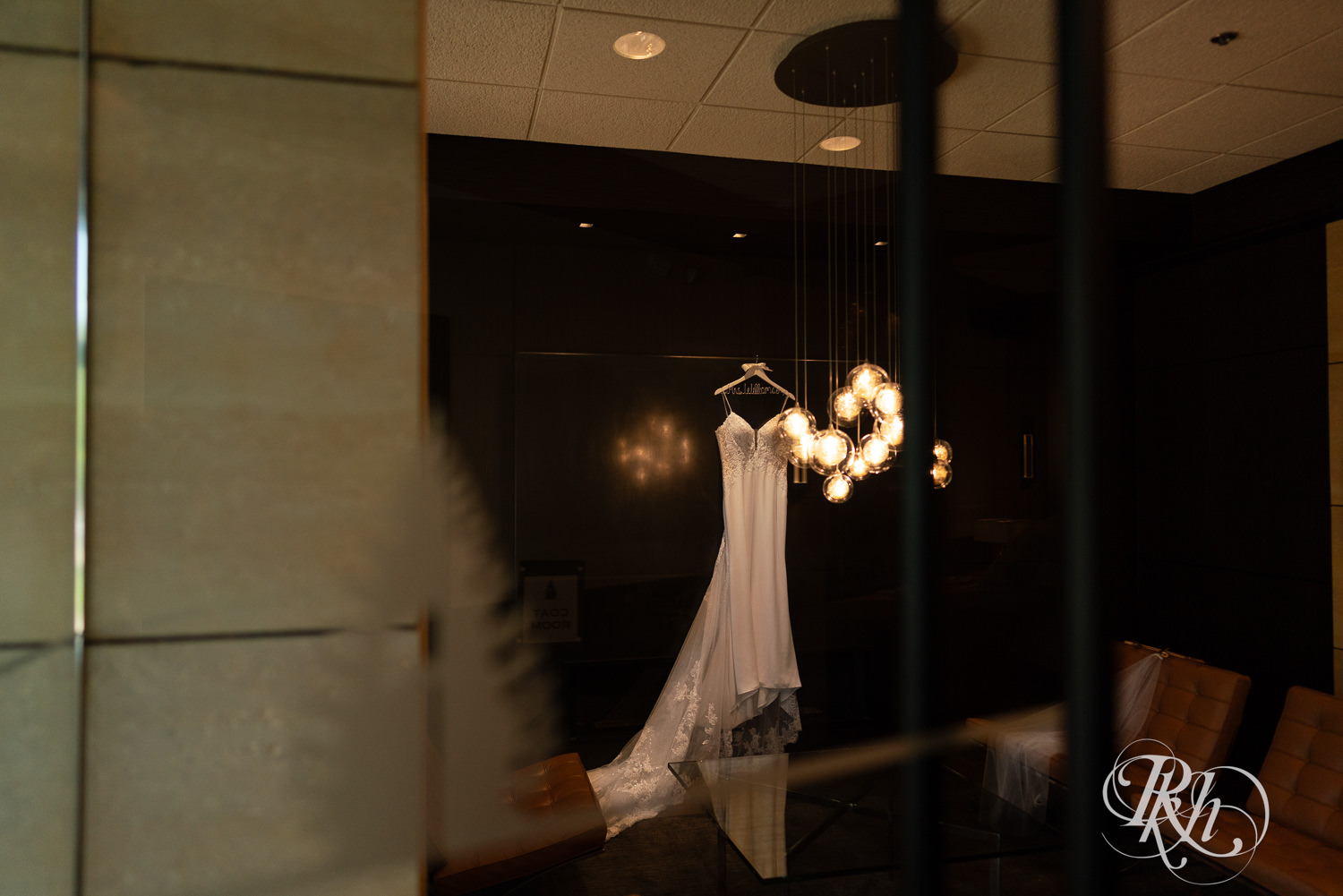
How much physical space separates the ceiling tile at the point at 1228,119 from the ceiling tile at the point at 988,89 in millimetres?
637

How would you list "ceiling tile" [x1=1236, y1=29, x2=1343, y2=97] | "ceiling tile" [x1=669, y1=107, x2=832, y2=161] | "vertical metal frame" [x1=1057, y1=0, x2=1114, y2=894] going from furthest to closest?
1. "ceiling tile" [x1=669, y1=107, x2=832, y2=161]
2. "ceiling tile" [x1=1236, y1=29, x2=1343, y2=97]
3. "vertical metal frame" [x1=1057, y1=0, x2=1114, y2=894]

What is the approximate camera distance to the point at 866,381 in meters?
2.77

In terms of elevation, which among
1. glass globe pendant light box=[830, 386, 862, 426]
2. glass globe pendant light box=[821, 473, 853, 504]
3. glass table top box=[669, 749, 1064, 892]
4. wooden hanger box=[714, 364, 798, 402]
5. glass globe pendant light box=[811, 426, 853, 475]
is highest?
wooden hanger box=[714, 364, 798, 402]

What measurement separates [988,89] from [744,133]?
3.08 ft

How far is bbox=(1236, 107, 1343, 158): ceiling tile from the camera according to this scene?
3104mm

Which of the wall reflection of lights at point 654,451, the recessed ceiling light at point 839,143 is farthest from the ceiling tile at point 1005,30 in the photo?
the wall reflection of lights at point 654,451

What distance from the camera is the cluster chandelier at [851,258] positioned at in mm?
2598

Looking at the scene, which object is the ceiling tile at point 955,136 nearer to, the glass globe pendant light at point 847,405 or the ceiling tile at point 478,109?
the glass globe pendant light at point 847,405

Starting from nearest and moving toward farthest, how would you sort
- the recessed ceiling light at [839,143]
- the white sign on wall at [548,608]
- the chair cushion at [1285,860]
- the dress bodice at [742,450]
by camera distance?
the chair cushion at [1285,860] < the recessed ceiling light at [839,143] < the white sign on wall at [548,608] < the dress bodice at [742,450]

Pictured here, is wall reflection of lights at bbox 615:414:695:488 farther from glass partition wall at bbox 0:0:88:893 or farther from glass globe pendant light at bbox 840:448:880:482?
glass partition wall at bbox 0:0:88:893

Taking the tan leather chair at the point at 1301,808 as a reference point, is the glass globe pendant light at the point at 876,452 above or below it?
above

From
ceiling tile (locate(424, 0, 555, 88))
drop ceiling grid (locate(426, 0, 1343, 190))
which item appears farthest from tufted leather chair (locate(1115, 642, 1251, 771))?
ceiling tile (locate(424, 0, 555, 88))

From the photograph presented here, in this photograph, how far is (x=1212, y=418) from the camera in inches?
156

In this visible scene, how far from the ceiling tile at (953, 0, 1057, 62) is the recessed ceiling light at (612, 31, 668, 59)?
911 millimetres
